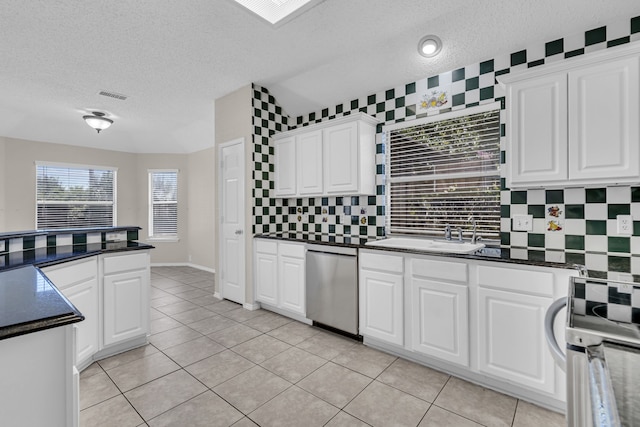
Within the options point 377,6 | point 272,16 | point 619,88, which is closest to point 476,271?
point 619,88

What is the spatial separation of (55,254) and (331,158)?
2.48 metres

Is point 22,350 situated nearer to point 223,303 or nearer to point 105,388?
point 105,388

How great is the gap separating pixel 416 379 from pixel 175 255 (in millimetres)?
5464

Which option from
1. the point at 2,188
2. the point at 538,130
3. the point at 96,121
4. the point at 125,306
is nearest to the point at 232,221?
the point at 125,306

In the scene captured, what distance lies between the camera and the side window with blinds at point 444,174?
2.59 metres

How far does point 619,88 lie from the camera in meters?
1.79

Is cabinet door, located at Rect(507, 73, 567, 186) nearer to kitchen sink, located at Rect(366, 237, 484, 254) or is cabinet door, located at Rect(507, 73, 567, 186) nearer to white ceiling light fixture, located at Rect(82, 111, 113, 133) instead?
kitchen sink, located at Rect(366, 237, 484, 254)

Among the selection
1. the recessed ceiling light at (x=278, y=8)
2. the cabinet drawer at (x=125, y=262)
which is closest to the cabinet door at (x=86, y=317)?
the cabinet drawer at (x=125, y=262)

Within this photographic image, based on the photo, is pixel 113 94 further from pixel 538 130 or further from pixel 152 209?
pixel 538 130

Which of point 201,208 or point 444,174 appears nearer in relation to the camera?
point 444,174

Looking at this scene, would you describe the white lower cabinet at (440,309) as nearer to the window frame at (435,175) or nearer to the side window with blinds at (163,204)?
the window frame at (435,175)

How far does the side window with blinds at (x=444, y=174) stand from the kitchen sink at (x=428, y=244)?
156mm

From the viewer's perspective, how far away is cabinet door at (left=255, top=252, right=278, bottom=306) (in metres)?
3.39

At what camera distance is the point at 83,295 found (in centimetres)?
216
